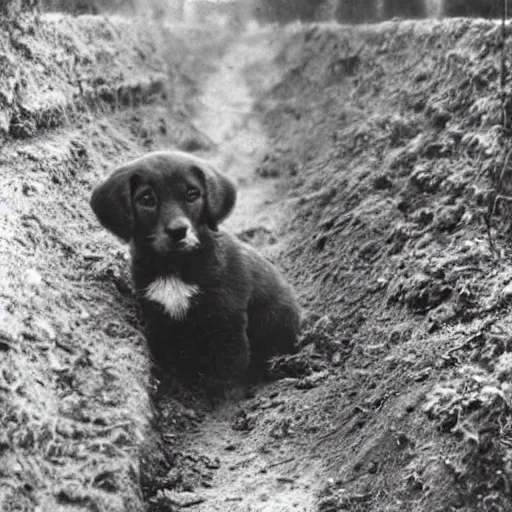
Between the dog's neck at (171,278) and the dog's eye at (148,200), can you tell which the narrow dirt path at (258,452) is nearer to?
the dog's neck at (171,278)

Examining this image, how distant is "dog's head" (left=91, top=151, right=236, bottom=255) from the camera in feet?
21.2

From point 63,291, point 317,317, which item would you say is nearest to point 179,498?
point 63,291

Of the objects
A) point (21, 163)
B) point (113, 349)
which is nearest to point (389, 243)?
point (113, 349)

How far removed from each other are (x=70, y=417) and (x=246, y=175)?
8765mm

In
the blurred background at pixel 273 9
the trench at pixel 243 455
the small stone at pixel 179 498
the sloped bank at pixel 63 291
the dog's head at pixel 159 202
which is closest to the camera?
the sloped bank at pixel 63 291

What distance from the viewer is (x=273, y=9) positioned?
22750mm

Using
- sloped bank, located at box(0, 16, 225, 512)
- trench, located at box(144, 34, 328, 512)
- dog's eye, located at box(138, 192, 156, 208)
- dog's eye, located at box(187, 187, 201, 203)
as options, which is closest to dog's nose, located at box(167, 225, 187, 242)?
dog's eye, located at box(138, 192, 156, 208)

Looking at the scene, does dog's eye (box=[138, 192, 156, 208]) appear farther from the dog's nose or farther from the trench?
the trench

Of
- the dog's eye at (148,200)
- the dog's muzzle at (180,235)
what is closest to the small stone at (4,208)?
the dog's eye at (148,200)

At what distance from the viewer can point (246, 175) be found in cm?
1330

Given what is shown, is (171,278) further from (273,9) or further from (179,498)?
(273,9)

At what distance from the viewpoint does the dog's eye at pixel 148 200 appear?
659cm

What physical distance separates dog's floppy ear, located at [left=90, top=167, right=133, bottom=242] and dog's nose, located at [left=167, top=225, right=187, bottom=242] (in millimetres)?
477

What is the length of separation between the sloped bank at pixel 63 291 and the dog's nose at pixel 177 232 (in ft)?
2.95
